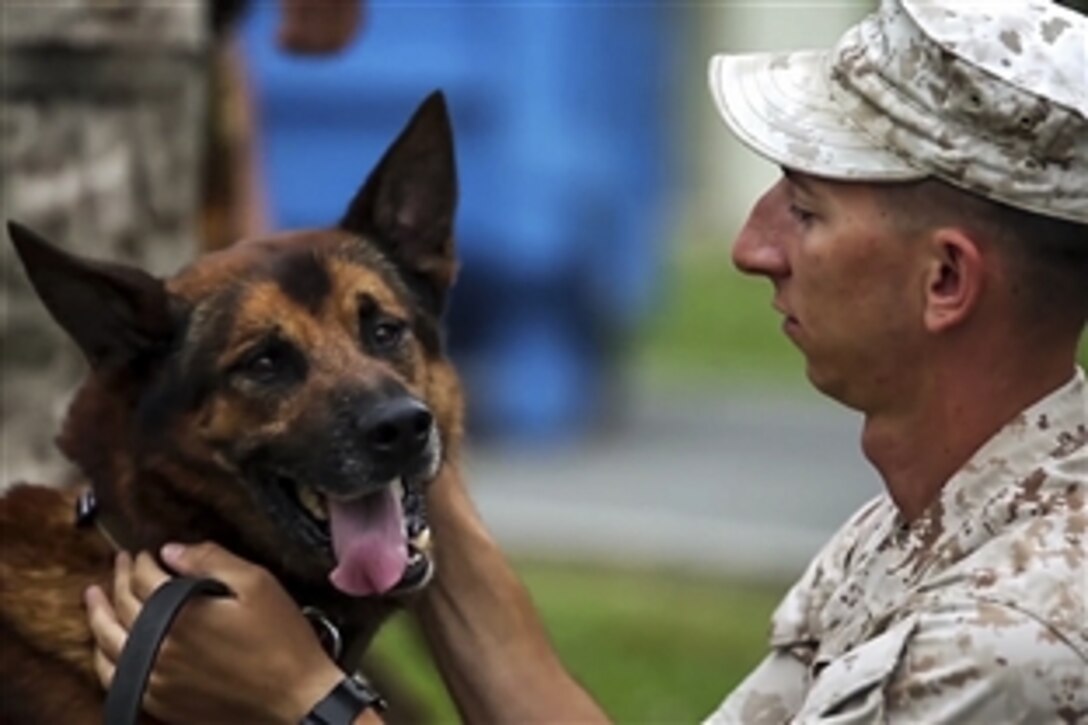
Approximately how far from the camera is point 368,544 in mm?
3264

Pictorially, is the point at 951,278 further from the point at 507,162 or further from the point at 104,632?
the point at 507,162

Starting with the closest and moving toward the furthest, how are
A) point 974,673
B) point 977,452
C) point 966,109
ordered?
1. point 974,673
2. point 966,109
3. point 977,452

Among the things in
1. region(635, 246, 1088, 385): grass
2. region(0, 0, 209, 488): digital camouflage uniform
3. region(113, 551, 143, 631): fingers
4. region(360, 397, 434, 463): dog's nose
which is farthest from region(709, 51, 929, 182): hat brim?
region(635, 246, 1088, 385): grass

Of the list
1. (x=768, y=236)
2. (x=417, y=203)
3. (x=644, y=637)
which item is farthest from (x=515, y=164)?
(x=768, y=236)

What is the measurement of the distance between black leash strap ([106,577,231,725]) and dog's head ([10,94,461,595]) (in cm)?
26

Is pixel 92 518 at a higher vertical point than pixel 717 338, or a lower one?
higher

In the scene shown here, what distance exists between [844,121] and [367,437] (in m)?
0.88

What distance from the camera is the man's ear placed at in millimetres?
2654

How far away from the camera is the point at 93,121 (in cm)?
463

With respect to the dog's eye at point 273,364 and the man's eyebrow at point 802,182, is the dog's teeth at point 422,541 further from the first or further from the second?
the man's eyebrow at point 802,182

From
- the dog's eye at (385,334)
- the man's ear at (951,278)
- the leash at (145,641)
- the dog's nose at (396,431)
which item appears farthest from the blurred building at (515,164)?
the man's ear at (951,278)

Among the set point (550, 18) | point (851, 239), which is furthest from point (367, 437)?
point (550, 18)

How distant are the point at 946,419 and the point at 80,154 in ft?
7.57

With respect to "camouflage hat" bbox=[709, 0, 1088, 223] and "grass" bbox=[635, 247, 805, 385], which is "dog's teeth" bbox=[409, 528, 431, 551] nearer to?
"camouflage hat" bbox=[709, 0, 1088, 223]
